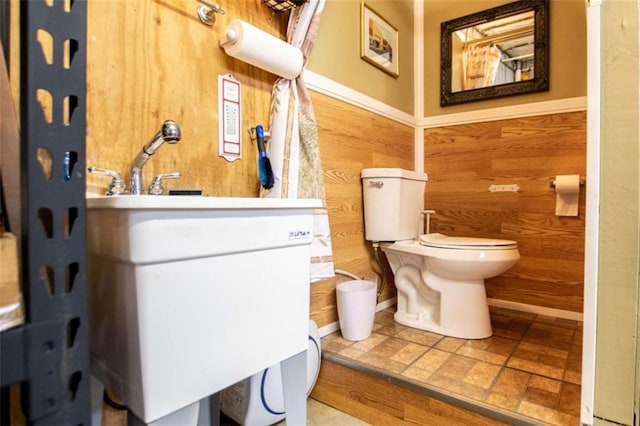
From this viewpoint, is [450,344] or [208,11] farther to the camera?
[450,344]

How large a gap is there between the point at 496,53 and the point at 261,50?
1.64 m

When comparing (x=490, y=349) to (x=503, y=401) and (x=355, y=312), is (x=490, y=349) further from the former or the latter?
(x=355, y=312)

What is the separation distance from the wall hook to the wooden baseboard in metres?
1.36

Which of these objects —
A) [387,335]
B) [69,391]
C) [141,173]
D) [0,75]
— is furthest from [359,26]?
[69,391]

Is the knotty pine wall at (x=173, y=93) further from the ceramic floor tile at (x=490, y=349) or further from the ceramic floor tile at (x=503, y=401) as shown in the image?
the ceramic floor tile at (x=503, y=401)

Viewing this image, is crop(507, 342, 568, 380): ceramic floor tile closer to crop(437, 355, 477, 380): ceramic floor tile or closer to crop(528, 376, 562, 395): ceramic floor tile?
crop(528, 376, 562, 395): ceramic floor tile

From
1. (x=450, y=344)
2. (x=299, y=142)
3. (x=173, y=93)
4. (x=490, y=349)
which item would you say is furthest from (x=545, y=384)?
(x=173, y=93)

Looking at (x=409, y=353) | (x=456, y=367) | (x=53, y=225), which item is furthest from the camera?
(x=409, y=353)

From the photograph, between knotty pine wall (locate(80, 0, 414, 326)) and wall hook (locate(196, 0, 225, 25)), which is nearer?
knotty pine wall (locate(80, 0, 414, 326))

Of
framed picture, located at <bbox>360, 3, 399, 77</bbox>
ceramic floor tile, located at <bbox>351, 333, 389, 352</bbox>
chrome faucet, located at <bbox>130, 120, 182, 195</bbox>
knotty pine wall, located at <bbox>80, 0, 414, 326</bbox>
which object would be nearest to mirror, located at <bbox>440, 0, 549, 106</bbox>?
framed picture, located at <bbox>360, 3, 399, 77</bbox>

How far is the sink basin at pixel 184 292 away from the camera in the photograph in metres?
0.65

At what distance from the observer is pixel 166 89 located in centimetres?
113

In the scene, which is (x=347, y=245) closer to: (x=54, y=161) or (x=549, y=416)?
(x=549, y=416)

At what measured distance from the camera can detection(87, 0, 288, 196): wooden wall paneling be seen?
1.00 metres
